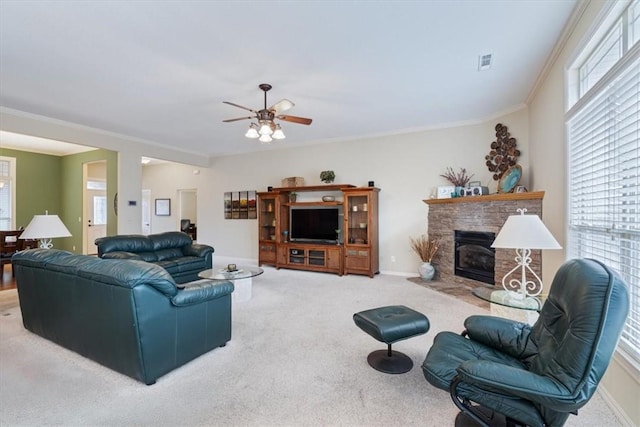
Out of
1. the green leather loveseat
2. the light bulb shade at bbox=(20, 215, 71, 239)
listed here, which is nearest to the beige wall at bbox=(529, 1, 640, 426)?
the green leather loveseat

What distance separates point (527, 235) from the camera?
2.28 m

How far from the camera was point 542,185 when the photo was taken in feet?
11.8

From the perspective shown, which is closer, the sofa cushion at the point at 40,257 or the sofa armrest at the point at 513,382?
the sofa armrest at the point at 513,382

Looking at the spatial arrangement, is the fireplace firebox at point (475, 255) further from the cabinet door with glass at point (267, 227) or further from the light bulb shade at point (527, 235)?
the cabinet door with glass at point (267, 227)

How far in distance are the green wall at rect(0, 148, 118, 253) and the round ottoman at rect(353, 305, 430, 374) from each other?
709 cm

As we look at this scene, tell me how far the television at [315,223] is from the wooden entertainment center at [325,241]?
0.05 metres

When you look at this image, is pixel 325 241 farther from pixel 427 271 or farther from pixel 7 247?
pixel 7 247

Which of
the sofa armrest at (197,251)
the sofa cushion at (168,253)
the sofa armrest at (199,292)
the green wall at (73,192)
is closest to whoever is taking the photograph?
the sofa armrest at (199,292)

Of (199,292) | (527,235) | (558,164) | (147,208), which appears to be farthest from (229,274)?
(147,208)

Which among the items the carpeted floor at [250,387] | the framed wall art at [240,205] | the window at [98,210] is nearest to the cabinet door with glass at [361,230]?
the carpeted floor at [250,387]

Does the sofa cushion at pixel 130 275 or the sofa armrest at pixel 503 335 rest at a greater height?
the sofa cushion at pixel 130 275

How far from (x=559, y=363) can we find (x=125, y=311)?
8.49 ft

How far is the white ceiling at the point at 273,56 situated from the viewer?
235 cm

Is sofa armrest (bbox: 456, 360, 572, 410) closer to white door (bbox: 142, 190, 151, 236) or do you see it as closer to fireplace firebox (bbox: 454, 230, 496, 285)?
fireplace firebox (bbox: 454, 230, 496, 285)
